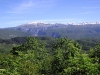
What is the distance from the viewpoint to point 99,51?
60.2m

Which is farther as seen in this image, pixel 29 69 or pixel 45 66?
pixel 45 66

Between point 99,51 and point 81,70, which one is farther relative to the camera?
point 99,51

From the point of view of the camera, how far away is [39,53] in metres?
125

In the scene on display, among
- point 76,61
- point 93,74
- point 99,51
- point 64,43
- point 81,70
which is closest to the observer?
point 93,74

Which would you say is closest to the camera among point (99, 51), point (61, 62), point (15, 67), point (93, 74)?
point (93, 74)

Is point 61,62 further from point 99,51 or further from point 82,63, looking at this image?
point 82,63

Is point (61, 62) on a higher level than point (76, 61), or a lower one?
lower

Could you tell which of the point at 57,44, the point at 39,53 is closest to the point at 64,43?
the point at 57,44

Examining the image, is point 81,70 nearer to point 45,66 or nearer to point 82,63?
point 82,63

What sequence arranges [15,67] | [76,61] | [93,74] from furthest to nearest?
[15,67] < [76,61] < [93,74]

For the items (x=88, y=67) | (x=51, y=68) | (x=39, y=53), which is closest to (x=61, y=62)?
(x=51, y=68)

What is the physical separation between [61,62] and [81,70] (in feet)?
116

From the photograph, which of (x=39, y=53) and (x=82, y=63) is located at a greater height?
(x=82, y=63)

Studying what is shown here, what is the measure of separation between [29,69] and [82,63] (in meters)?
22.5
